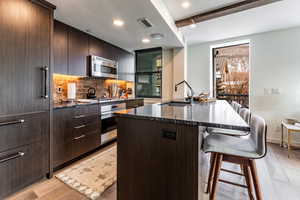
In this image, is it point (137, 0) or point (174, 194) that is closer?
point (174, 194)

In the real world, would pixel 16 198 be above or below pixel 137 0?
below

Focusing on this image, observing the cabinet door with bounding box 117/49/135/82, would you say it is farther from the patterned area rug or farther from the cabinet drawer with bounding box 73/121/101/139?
the patterned area rug

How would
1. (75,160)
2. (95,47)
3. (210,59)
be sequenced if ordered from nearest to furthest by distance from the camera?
1. (75,160)
2. (95,47)
3. (210,59)

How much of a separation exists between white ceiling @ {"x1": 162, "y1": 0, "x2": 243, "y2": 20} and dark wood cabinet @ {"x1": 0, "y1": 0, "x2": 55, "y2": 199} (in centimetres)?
175

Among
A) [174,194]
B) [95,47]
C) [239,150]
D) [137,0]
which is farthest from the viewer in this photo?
[95,47]

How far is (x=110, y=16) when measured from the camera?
2225 mm

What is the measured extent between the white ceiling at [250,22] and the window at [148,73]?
106 cm

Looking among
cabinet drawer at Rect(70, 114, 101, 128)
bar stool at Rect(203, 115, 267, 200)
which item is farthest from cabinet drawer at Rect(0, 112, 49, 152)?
bar stool at Rect(203, 115, 267, 200)

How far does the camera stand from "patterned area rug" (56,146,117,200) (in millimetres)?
1685

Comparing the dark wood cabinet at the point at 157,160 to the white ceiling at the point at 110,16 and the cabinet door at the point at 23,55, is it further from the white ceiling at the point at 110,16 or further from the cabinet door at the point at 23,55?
the white ceiling at the point at 110,16

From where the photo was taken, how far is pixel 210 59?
13.6 feet

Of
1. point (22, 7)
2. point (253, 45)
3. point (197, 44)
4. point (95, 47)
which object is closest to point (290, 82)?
point (253, 45)

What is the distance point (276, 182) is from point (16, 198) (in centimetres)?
308

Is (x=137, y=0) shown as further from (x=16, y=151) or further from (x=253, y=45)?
(x=253, y=45)
